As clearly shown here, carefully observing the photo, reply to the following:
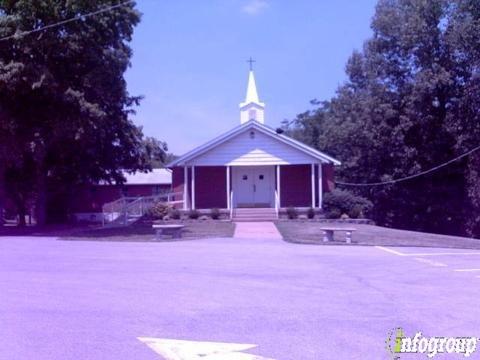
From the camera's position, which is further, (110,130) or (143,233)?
(110,130)

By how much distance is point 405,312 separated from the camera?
885cm

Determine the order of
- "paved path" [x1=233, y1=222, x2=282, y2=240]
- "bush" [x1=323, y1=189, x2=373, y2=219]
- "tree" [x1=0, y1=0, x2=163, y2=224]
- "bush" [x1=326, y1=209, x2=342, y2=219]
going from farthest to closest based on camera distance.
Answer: "bush" [x1=323, y1=189, x2=373, y2=219]
"bush" [x1=326, y1=209, x2=342, y2=219]
"tree" [x1=0, y1=0, x2=163, y2=224]
"paved path" [x1=233, y1=222, x2=282, y2=240]

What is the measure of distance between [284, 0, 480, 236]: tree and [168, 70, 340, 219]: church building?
8247mm

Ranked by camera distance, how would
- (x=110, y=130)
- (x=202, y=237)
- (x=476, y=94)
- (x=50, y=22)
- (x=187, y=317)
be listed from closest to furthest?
(x=187, y=317) → (x=202, y=237) → (x=50, y=22) → (x=110, y=130) → (x=476, y=94)

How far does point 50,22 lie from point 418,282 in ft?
70.3

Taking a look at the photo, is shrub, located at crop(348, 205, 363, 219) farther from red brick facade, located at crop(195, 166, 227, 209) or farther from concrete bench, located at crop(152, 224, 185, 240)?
concrete bench, located at crop(152, 224, 185, 240)

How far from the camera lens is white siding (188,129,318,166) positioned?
108ft

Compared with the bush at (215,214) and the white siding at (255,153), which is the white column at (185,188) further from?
the bush at (215,214)

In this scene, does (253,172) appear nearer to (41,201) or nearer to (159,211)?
(159,211)

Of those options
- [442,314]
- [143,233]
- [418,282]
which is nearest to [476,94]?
[143,233]

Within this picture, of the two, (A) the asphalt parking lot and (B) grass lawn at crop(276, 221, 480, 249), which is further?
(B) grass lawn at crop(276, 221, 480, 249)

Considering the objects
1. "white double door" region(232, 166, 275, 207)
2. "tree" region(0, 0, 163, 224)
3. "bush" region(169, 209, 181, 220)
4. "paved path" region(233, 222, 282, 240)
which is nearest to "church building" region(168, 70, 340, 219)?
"white double door" region(232, 166, 275, 207)

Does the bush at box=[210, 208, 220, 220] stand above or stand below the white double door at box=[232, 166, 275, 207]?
below

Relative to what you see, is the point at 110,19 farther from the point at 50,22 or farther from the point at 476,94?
the point at 476,94
